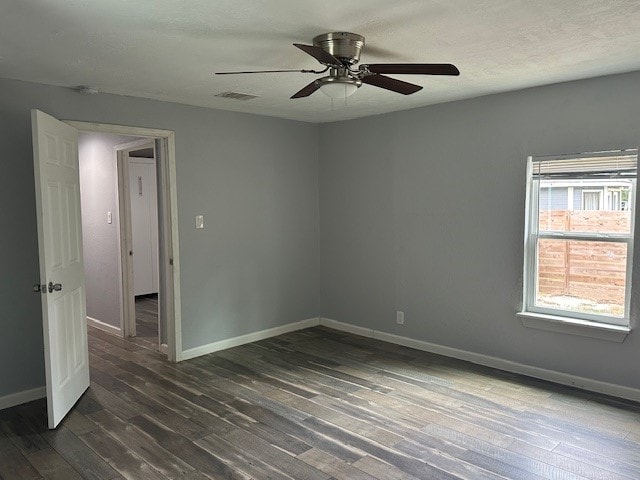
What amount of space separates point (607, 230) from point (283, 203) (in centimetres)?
307

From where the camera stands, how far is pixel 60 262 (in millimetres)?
3375

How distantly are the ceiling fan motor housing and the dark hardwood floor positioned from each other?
7.37 feet

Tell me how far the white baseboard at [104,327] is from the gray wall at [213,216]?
1.30 metres

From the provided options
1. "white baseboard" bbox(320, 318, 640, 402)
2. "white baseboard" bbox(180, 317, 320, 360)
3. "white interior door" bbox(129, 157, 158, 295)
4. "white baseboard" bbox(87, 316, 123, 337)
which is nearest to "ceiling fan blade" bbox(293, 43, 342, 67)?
"white baseboard" bbox(320, 318, 640, 402)

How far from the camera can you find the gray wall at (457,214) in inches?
144

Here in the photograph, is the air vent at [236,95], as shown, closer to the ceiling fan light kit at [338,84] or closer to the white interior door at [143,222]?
Answer: the ceiling fan light kit at [338,84]

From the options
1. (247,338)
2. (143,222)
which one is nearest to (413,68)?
(247,338)

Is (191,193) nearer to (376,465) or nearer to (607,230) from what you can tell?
(376,465)

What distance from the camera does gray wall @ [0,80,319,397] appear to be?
3.53m

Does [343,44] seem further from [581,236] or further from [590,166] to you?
[581,236]

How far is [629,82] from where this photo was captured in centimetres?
341

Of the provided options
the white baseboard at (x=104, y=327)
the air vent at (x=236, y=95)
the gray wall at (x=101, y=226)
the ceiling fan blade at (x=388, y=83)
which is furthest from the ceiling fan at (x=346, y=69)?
the white baseboard at (x=104, y=327)

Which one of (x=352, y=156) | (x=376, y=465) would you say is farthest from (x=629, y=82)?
(x=376, y=465)

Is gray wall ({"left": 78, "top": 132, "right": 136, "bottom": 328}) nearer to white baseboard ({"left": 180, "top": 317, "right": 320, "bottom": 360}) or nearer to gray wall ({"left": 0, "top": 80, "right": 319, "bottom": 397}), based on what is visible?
gray wall ({"left": 0, "top": 80, "right": 319, "bottom": 397})
